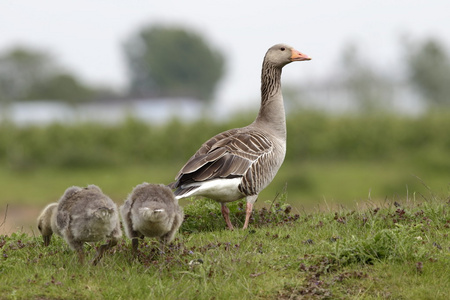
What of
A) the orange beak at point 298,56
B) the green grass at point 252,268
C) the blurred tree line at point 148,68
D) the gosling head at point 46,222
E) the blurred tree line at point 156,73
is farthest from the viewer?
the blurred tree line at point 148,68

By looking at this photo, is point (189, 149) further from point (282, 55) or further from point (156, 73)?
point (156, 73)

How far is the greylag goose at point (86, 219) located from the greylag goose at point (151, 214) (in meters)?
0.22

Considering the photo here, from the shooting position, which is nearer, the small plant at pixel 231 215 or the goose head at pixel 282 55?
the small plant at pixel 231 215

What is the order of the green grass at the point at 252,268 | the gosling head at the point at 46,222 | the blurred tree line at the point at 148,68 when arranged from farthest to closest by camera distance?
the blurred tree line at the point at 148,68
the gosling head at the point at 46,222
the green grass at the point at 252,268

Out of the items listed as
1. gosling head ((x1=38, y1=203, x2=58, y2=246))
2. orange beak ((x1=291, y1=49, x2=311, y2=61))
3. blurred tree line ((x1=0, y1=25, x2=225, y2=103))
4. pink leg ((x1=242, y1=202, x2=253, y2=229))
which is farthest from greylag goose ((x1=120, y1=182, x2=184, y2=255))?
blurred tree line ((x1=0, y1=25, x2=225, y2=103))

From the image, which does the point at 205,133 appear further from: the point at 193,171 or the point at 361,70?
the point at 361,70

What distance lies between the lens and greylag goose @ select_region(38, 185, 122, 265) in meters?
6.99

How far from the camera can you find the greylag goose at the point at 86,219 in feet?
22.9

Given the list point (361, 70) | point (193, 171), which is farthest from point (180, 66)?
point (193, 171)

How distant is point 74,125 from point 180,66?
73.6 m

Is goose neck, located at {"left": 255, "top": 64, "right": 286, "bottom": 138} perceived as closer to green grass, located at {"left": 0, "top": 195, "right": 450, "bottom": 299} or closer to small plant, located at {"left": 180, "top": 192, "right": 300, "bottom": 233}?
small plant, located at {"left": 180, "top": 192, "right": 300, "bottom": 233}

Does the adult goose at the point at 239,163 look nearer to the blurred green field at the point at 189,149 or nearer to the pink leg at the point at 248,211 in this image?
the pink leg at the point at 248,211

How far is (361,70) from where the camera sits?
8050 centimetres

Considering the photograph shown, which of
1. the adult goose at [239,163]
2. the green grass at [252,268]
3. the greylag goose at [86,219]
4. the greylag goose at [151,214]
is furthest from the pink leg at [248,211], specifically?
the greylag goose at [86,219]
